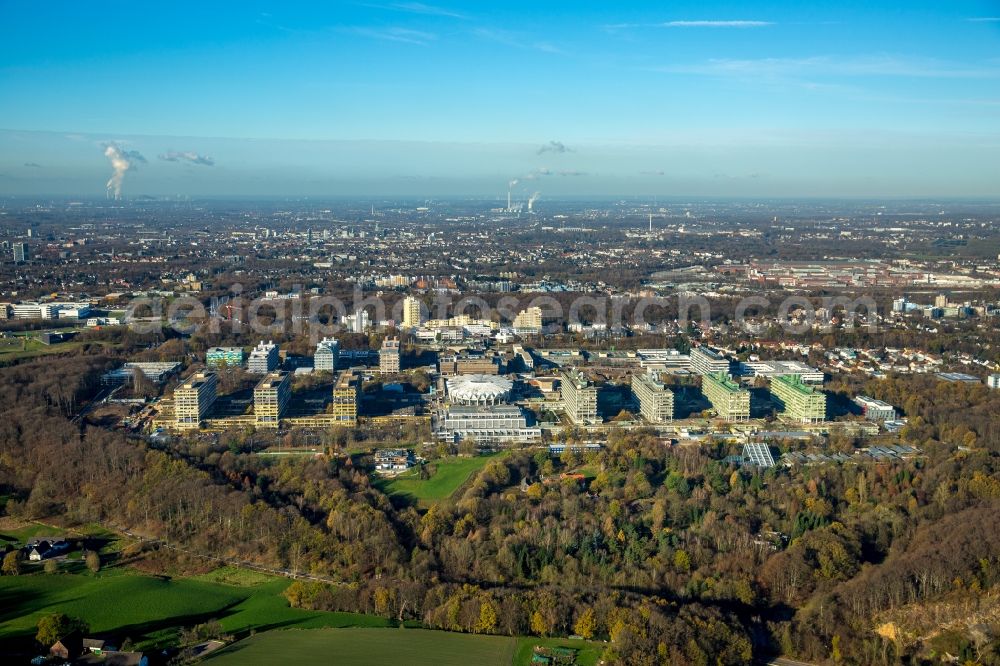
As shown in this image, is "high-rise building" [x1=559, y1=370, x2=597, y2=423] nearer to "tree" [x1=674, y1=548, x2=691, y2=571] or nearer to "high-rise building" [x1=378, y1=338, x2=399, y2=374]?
"high-rise building" [x1=378, y1=338, x2=399, y2=374]

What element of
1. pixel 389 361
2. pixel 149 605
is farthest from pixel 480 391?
pixel 149 605

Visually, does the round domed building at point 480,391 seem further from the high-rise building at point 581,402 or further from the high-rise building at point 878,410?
the high-rise building at point 878,410

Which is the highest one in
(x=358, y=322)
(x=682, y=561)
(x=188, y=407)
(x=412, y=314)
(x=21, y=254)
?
(x=21, y=254)

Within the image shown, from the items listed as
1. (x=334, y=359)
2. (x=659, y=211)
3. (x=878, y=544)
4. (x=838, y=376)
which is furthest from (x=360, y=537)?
(x=659, y=211)

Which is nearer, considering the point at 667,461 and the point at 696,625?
the point at 696,625

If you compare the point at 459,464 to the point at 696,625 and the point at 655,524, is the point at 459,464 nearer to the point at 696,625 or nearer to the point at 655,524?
the point at 655,524

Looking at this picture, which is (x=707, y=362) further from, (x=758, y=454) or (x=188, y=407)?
Result: (x=188, y=407)

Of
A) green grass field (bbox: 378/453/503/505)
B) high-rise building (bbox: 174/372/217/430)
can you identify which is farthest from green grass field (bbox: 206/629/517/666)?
high-rise building (bbox: 174/372/217/430)
